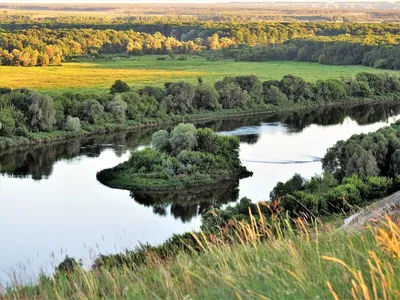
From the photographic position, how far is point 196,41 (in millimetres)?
101875

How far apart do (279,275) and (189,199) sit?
23.4 metres

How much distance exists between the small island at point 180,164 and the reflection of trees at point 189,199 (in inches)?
21.1

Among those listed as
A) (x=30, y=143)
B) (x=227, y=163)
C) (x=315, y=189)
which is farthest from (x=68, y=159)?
(x=315, y=189)

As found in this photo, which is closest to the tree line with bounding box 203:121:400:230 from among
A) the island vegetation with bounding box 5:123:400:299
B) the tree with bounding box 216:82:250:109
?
the island vegetation with bounding box 5:123:400:299

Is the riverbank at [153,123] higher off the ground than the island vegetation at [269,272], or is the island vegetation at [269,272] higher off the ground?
the island vegetation at [269,272]

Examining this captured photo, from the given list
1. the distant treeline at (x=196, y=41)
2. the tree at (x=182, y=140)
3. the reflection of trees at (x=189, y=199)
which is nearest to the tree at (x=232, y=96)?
the tree at (x=182, y=140)

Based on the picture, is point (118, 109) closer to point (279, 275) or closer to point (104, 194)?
point (104, 194)

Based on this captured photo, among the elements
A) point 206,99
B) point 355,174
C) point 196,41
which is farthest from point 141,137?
point 196,41

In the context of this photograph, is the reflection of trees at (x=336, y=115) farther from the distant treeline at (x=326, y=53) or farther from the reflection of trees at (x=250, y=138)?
the distant treeline at (x=326, y=53)

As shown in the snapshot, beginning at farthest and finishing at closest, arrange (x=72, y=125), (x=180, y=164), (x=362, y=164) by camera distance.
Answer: (x=72, y=125)
(x=180, y=164)
(x=362, y=164)

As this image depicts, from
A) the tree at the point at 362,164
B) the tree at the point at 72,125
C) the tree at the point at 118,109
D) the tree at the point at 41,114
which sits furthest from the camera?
the tree at the point at 118,109

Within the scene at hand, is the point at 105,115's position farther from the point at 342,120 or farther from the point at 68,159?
the point at 342,120

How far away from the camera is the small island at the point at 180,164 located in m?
28.8

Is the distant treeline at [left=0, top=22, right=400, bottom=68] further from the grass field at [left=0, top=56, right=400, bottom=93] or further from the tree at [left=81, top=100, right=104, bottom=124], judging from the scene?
the tree at [left=81, top=100, right=104, bottom=124]
